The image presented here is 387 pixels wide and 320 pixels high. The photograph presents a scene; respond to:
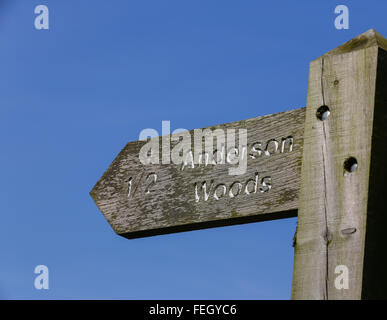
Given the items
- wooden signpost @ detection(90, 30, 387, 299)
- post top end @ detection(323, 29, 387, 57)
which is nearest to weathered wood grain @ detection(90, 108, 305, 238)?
wooden signpost @ detection(90, 30, 387, 299)

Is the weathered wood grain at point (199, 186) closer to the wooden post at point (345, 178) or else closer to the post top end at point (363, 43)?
the wooden post at point (345, 178)

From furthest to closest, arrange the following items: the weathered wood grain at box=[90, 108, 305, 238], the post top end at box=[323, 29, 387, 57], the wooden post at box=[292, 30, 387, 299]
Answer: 1. the weathered wood grain at box=[90, 108, 305, 238]
2. the post top end at box=[323, 29, 387, 57]
3. the wooden post at box=[292, 30, 387, 299]

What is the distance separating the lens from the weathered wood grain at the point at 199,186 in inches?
113

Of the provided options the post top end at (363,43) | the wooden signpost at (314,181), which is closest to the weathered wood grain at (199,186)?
the wooden signpost at (314,181)

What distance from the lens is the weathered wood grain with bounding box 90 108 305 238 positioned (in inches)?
113

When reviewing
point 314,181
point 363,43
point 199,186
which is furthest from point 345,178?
point 199,186

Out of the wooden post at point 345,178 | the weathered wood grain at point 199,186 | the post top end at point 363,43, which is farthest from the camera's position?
the weathered wood grain at point 199,186

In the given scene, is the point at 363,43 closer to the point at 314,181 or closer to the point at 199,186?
the point at 314,181

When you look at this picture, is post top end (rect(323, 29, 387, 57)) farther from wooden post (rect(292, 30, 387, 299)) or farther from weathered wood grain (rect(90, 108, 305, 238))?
weathered wood grain (rect(90, 108, 305, 238))

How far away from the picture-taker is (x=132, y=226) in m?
3.19

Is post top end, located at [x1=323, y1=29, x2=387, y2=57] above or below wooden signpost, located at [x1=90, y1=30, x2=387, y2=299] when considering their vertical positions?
above

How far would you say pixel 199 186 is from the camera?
121 inches

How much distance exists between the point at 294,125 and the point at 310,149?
0.14 meters
